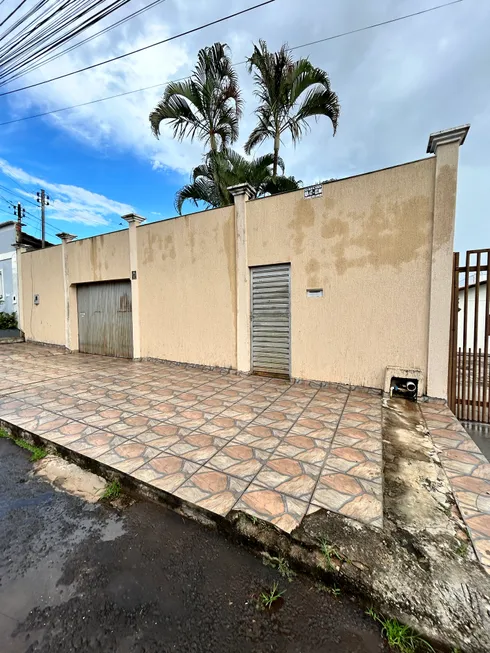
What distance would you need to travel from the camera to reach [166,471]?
8.27ft

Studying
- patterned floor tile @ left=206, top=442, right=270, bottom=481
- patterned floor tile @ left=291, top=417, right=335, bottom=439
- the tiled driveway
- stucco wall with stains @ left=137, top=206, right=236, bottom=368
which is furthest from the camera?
stucco wall with stains @ left=137, top=206, right=236, bottom=368

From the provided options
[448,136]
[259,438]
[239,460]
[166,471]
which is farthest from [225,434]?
[448,136]

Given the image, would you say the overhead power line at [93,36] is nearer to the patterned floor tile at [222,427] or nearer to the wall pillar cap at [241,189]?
the wall pillar cap at [241,189]

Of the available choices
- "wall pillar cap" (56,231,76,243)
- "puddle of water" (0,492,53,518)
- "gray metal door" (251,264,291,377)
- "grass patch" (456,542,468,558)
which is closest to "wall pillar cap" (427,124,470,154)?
"gray metal door" (251,264,291,377)

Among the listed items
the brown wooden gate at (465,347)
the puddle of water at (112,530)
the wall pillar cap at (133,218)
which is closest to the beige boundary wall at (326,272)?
the brown wooden gate at (465,347)

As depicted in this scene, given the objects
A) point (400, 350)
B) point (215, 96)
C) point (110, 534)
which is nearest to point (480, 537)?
point (110, 534)

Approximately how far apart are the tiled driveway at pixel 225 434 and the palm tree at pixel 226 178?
17.7 ft

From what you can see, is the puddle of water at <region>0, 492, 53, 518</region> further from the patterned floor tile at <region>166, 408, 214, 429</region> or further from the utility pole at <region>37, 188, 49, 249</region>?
the utility pole at <region>37, 188, 49, 249</region>

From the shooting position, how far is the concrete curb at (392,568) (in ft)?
4.33

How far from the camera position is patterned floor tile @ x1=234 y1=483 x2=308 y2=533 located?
1.91 m

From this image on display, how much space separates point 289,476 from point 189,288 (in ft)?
16.5

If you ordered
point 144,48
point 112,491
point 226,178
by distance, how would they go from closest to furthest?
point 112,491 → point 144,48 → point 226,178

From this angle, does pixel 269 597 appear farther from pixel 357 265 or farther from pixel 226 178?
pixel 226 178

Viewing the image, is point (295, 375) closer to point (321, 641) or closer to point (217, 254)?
point (217, 254)
